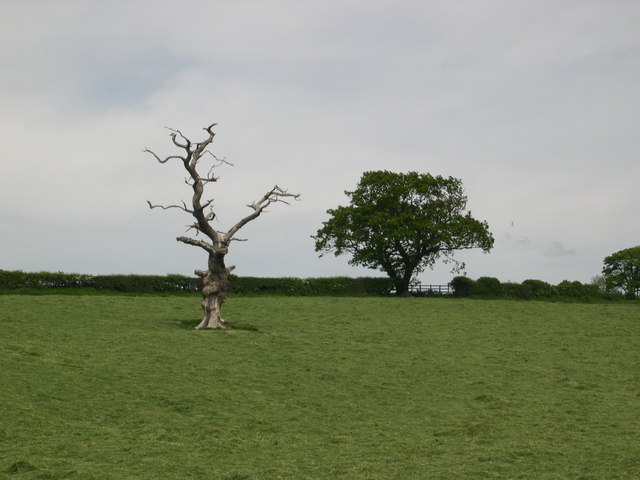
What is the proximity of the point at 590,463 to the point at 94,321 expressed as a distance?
2642cm

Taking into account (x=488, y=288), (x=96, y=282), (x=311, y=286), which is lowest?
(x=96, y=282)

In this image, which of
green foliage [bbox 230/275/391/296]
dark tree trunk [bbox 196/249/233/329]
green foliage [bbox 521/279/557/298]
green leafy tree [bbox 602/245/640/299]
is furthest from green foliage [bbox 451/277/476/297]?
dark tree trunk [bbox 196/249/233/329]

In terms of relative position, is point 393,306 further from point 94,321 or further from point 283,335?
point 94,321

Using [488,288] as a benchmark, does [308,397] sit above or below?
below

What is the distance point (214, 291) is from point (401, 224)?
28.0 m

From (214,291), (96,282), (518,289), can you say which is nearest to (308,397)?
(214,291)

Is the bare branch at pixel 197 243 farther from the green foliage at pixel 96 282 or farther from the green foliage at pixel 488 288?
the green foliage at pixel 488 288

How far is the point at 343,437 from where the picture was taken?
64.8 ft

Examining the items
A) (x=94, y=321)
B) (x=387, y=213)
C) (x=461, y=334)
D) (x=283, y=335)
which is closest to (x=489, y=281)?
(x=387, y=213)

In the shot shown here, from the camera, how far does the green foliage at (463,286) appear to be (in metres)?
62.5

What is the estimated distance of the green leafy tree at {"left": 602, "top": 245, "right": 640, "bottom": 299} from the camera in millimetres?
65750

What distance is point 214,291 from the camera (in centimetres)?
3684

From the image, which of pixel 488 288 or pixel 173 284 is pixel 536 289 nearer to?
pixel 488 288

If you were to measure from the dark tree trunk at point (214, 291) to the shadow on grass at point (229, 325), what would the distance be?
43cm
